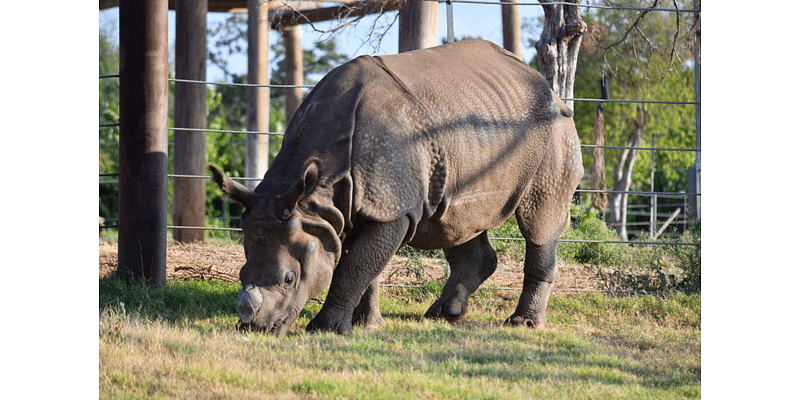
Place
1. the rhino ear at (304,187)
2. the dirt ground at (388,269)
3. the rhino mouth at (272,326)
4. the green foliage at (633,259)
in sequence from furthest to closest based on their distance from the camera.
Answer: the green foliage at (633,259) → the dirt ground at (388,269) → the rhino mouth at (272,326) → the rhino ear at (304,187)

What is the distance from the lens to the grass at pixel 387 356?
14.4ft

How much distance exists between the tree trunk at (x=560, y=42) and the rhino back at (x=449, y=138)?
2322 millimetres

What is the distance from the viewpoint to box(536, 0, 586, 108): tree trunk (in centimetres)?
888

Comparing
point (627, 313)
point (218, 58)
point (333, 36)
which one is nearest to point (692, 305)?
point (627, 313)

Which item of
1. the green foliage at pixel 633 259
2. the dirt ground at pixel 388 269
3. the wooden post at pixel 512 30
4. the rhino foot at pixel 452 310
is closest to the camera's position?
the rhino foot at pixel 452 310

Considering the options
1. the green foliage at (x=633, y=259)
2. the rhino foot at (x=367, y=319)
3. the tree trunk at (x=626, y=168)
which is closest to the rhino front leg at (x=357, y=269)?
the rhino foot at (x=367, y=319)

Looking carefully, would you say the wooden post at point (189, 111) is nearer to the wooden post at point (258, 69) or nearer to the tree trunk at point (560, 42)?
the wooden post at point (258, 69)

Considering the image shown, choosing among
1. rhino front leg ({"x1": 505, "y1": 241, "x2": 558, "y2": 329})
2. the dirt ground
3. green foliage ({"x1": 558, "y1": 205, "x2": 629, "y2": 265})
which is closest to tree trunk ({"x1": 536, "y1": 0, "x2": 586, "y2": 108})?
green foliage ({"x1": 558, "y1": 205, "x2": 629, "y2": 265})

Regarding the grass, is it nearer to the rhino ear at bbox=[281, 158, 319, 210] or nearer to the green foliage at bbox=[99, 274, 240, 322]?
the green foliage at bbox=[99, 274, 240, 322]

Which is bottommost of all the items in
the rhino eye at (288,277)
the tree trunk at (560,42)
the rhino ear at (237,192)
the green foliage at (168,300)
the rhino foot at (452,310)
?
the rhino foot at (452,310)

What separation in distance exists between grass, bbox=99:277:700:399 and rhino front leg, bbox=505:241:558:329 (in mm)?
207

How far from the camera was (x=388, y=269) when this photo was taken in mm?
8352

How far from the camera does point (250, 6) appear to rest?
13.5 m

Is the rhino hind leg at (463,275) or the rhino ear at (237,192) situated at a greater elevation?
the rhino ear at (237,192)
